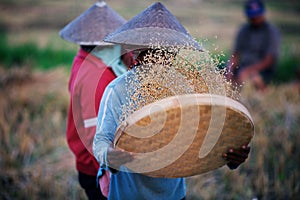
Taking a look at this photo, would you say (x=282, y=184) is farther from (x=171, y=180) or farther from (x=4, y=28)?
(x=4, y=28)

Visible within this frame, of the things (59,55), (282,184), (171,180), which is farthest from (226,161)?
(59,55)

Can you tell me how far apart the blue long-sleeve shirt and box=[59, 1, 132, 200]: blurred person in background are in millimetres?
399

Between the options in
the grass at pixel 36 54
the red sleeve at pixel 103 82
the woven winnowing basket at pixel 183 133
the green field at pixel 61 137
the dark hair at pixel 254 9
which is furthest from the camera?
the grass at pixel 36 54

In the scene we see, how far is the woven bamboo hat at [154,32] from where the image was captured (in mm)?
2105

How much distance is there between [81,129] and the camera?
270 centimetres

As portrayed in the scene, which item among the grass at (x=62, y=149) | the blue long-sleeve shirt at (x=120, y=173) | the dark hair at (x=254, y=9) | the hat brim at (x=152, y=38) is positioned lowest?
the grass at (x=62, y=149)

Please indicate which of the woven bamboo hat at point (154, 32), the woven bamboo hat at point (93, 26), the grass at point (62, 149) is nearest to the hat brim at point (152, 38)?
the woven bamboo hat at point (154, 32)

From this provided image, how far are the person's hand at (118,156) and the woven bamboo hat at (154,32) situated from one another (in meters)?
0.51

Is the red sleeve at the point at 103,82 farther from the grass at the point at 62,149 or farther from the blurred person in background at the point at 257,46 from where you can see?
Answer: the blurred person in background at the point at 257,46

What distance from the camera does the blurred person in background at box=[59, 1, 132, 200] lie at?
8.54ft

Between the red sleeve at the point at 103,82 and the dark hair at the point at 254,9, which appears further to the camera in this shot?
the dark hair at the point at 254,9

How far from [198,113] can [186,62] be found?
285 mm

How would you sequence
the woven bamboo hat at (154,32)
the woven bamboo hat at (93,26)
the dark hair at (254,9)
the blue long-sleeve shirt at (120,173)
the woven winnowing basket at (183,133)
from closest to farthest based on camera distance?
the woven winnowing basket at (183,133)
the blue long-sleeve shirt at (120,173)
the woven bamboo hat at (154,32)
the woven bamboo hat at (93,26)
the dark hair at (254,9)

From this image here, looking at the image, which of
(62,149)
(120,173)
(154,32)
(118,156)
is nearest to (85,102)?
(120,173)
